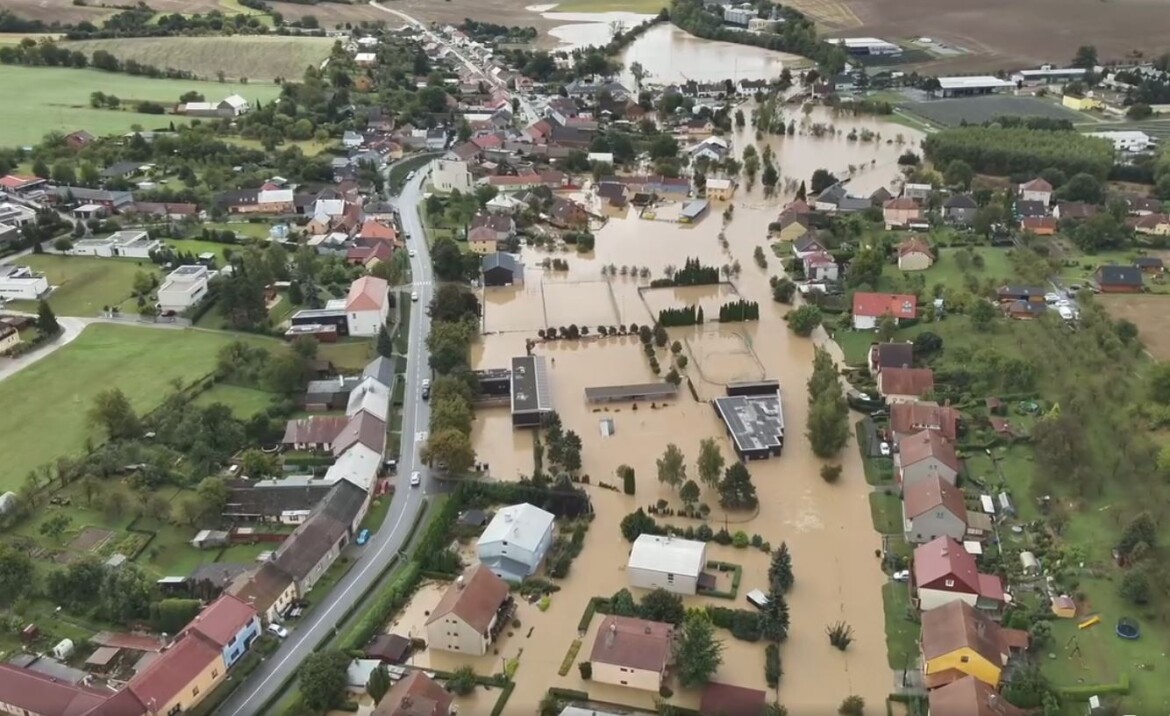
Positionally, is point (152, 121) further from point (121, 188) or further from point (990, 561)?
point (990, 561)

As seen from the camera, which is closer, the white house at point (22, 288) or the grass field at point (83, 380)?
the grass field at point (83, 380)

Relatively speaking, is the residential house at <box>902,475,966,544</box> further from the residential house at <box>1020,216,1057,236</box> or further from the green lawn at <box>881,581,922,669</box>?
the residential house at <box>1020,216,1057,236</box>

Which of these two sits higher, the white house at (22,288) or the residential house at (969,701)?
the white house at (22,288)

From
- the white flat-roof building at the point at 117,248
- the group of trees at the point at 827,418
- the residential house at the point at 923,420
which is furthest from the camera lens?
the white flat-roof building at the point at 117,248

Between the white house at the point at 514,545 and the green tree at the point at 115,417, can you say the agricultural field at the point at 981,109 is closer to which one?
the white house at the point at 514,545

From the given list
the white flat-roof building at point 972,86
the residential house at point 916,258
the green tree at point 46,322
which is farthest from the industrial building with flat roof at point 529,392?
the white flat-roof building at point 972,86

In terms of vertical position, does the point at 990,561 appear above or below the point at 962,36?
below

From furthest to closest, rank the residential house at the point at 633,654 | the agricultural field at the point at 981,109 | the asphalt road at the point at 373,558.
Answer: the agricultural field at the point at 981,109, the asphalt road at the point at 373,558, the residential house at the point at 633,654

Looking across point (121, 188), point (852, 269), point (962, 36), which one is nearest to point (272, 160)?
point (121, 188)
